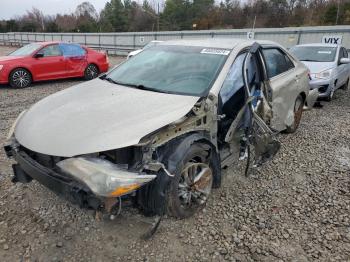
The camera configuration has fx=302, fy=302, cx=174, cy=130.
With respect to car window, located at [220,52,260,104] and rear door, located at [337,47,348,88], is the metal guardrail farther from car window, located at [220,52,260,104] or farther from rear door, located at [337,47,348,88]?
car window, located at [220,52,260,104]

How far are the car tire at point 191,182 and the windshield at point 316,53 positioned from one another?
642 centimetres

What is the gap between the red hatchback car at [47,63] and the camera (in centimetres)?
892

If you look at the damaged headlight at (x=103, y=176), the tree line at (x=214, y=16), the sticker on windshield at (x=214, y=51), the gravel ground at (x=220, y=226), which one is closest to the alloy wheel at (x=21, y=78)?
the gravel ground at (x=220, y=226)

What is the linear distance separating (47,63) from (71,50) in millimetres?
1032

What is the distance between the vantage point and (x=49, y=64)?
9.58 m

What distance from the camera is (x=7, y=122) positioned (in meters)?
5.87

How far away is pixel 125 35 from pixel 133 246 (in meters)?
22.2

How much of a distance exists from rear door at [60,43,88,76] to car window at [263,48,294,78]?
7498mm

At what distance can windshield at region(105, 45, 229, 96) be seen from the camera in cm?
315

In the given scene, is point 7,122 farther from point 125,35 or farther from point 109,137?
point 125,35

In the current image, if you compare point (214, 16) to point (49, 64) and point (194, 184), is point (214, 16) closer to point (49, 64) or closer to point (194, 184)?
point (49, 64)

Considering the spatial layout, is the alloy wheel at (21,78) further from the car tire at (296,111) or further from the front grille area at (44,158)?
the car tire at (296,111)

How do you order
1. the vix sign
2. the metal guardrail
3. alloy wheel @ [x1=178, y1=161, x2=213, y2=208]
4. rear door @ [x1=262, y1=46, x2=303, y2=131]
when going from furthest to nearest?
the metal guardrail, the vix sign, rear door @ [x1=262, y1=46, x2=303, y2=131], alloy wheel @ [x1=178, y1=161, x2=213, y2=208]

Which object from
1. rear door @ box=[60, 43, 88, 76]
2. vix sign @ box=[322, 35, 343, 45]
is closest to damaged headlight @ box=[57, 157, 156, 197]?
rear door @ box=[60, 43, 88, 76]
